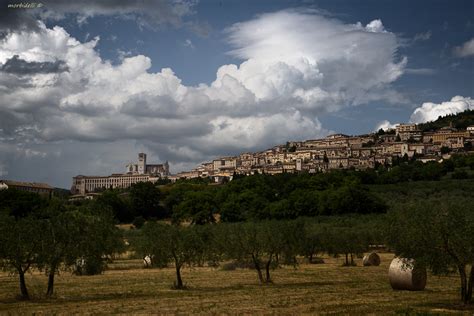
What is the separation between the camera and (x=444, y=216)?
813 inches

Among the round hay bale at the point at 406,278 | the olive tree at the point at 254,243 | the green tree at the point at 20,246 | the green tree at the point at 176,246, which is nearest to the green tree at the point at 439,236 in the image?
the round hay bale at the point at 406,278

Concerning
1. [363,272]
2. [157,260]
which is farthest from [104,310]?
[363,272]

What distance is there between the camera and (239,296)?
81.6 ft

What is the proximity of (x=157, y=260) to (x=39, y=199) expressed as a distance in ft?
266

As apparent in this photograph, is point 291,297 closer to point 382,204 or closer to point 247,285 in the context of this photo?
point 247,285

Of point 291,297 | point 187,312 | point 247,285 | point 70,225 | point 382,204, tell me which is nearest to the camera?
point 187,312

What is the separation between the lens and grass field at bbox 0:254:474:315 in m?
20.7

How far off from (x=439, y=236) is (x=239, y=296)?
8.91 meters

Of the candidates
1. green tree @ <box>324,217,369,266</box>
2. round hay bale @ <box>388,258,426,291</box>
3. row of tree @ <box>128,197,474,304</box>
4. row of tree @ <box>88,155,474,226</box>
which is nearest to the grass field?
round hay bale @ <box>388,258,426,291</box>

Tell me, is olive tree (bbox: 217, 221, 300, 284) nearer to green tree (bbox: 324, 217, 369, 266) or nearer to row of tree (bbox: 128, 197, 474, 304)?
row of tree (bbox: 128, 197, 474, 304)

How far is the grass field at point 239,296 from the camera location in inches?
813

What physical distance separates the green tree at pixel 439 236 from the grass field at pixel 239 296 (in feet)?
5.00

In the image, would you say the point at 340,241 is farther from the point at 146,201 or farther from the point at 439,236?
the point at 146,201

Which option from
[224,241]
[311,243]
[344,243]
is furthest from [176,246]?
[344,243]
